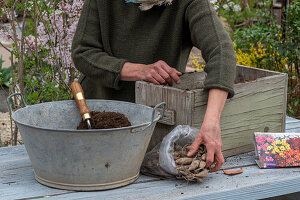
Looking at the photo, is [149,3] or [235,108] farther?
[149,3]

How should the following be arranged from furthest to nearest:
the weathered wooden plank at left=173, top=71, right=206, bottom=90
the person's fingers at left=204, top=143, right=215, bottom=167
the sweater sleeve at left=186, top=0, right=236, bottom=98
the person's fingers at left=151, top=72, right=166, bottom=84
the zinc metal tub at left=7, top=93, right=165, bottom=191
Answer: the weathered wooden plank at left=173, top=71, right=206, bottom=90, the person's fingers at left=151, top=72, right=166, bottom=84, the sweater sleeve at left=186, top=0, right=236, bottom=98, the person's fingers at left=204, top=143, right=215, bottom=167, the zinc metal tub at left=7, top=93, right=165, bottom=191

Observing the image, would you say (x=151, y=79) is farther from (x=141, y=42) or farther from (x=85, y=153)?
(x=85, y=153)

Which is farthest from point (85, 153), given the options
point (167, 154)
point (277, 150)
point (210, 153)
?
point (277, 150)

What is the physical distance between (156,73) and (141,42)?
38 cm

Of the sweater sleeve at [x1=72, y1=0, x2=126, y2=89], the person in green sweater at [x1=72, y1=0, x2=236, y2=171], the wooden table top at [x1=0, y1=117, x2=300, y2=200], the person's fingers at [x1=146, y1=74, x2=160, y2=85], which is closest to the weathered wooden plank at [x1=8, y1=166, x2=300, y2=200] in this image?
the wooden table top at [x1=0, y1=117, x2=300, y2=200]

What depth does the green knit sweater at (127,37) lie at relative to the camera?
2.02 m

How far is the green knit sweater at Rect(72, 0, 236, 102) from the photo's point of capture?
2016 millimetres

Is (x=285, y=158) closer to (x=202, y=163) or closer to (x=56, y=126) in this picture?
(x=202, y=163)

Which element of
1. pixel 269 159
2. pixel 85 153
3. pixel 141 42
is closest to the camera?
pixel 85 153

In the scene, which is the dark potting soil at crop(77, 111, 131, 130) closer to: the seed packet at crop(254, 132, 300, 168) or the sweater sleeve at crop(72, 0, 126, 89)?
the sweater sleeve at crop(72, 0, 126, 89)

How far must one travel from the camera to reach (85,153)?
1458 millimetres

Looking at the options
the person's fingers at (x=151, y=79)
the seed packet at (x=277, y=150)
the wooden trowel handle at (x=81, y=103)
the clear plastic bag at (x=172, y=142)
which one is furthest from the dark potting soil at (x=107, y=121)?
the seed packet at (x=277, y=150)

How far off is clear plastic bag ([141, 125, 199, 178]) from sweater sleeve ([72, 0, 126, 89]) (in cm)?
45

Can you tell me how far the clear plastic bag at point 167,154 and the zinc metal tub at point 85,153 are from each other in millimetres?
74
